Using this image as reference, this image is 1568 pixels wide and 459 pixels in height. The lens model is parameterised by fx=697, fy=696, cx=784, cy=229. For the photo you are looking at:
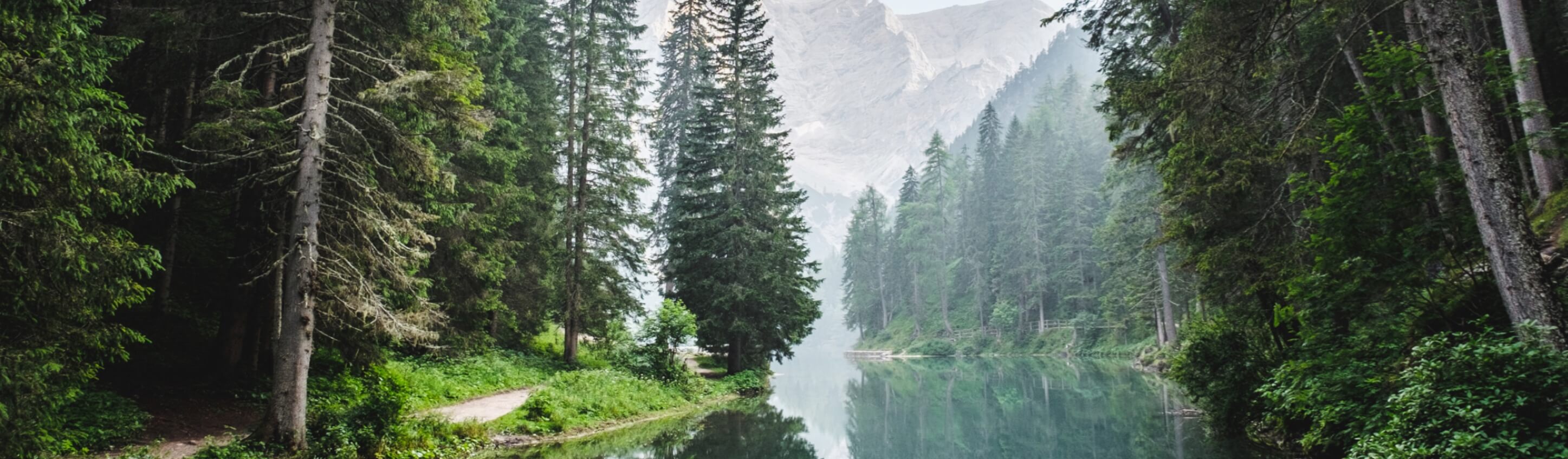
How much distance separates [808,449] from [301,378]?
9.84 m

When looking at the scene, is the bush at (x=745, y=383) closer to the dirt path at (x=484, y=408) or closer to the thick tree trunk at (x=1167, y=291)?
the dirt path at (x=484, y=408)

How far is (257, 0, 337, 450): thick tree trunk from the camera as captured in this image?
968 cm

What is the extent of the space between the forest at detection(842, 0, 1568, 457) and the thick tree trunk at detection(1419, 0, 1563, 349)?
2cm

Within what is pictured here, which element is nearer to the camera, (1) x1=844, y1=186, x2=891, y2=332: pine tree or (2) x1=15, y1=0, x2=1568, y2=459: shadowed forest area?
(2) x1=15, y1=0, x2=1568, y2=459: shadowed forest area

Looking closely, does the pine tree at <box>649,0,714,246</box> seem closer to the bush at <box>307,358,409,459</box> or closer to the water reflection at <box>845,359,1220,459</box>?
the water reflection at <box>845,359,1220,459</box>

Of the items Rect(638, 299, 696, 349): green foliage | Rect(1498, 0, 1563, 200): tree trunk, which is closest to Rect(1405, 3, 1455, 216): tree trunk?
Rect(1498, 0, 1563, 200): tree trunk

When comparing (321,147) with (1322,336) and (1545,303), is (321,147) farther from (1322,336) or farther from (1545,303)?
(1545,303)

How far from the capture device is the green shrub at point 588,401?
1494 cm

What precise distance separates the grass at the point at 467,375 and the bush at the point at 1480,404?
14769 mm

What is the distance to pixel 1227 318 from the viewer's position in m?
13.7

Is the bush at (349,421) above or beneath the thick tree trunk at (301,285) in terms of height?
beneath

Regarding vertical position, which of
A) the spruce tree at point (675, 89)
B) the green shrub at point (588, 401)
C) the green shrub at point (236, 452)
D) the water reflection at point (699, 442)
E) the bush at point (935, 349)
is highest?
the spruce tree at point (675, 89)

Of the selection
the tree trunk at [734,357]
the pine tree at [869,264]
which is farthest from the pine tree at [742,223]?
the pine tree at [869,264]

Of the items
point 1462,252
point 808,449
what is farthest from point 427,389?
point 1462,252
